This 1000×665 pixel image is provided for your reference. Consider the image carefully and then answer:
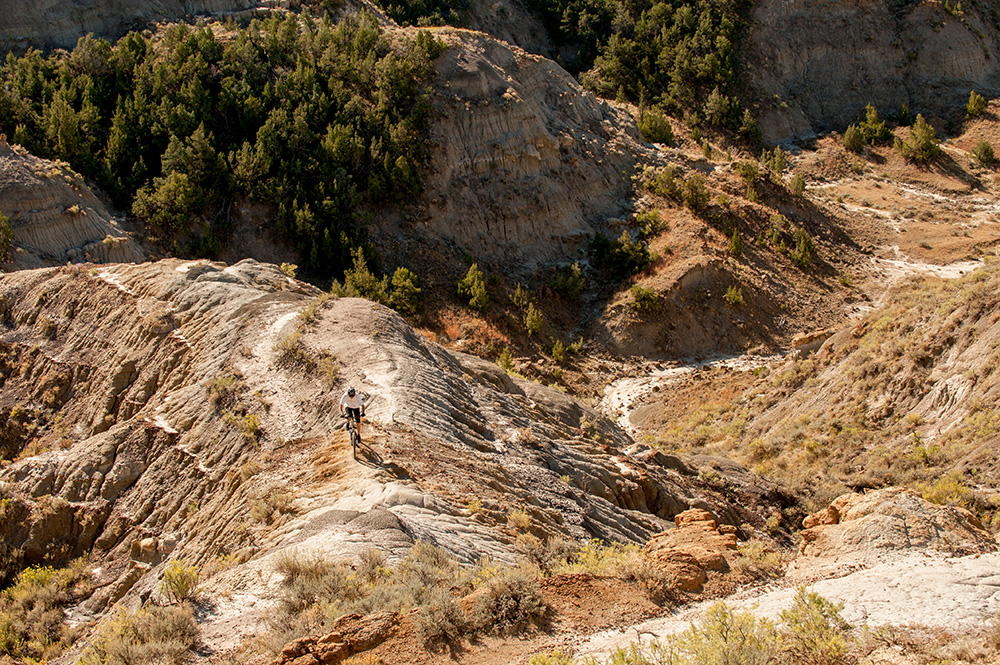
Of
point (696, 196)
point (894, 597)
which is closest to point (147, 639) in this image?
point (894, 597)

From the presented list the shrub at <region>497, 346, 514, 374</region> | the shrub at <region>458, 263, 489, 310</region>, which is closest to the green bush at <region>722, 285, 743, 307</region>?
the shrub at <region>497, 346, 514, 374</region>

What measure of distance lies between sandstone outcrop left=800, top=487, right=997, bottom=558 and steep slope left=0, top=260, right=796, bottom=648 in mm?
2899

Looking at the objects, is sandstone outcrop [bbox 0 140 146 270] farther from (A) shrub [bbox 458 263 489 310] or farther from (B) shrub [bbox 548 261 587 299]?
(B) shrub [bbox 548 261 587 299]

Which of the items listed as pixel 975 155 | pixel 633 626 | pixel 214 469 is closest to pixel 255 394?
pixel 214 469

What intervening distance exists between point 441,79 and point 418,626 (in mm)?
26423

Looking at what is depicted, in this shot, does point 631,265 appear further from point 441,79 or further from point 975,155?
point 975,155

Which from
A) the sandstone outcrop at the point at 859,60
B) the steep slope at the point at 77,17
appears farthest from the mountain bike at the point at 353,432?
the sandstone outcrop at the point at 859,60

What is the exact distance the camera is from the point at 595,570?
23.9 feet

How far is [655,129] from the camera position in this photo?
3322 cm

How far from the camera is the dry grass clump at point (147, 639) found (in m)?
6.09

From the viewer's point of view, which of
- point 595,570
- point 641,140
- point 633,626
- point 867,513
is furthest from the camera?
point 641,140

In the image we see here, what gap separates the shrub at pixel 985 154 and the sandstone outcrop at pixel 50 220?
35692 millimetres

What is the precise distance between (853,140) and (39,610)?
37.4 meters

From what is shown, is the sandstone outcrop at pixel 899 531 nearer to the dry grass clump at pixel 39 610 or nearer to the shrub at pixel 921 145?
the dry grass clump at pixel 39 610
